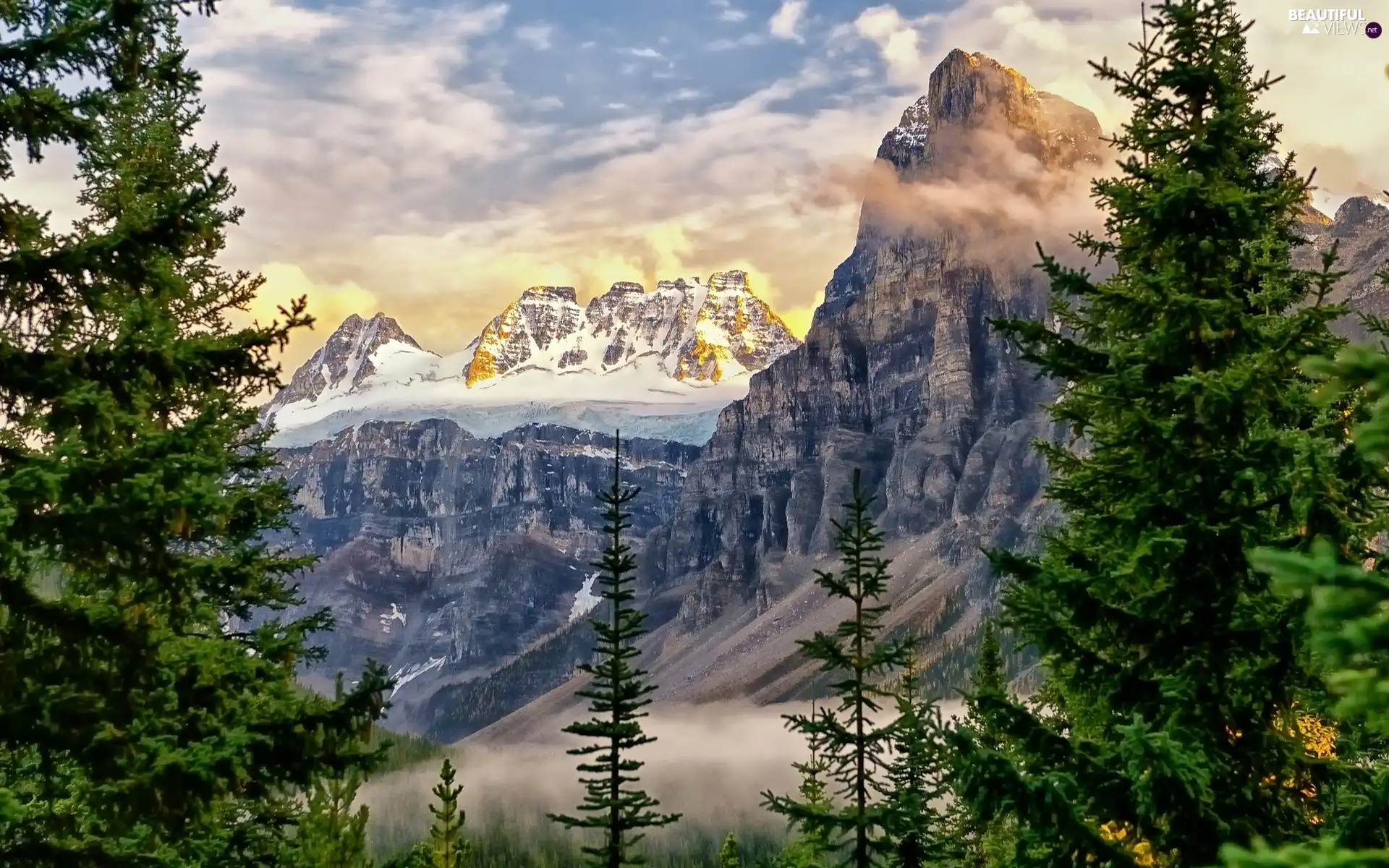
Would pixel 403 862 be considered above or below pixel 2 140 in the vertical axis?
below

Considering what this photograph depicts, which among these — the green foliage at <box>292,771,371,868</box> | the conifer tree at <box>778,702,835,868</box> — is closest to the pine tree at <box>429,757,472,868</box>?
the conifer tree at <box>778,702,835,868</box>

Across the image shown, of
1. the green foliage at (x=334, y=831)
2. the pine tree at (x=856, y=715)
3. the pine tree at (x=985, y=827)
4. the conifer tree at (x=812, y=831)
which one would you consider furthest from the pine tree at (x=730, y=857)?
the green foliage at (x=334, y=831)

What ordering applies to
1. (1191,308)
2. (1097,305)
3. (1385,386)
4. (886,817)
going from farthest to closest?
(886,817) < (1097,305) < (1191,308) < (1385,386)

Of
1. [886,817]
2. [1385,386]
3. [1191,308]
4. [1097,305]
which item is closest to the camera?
[1385,386]

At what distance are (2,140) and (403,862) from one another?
6497 millimetres

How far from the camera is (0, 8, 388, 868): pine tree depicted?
7.20 m

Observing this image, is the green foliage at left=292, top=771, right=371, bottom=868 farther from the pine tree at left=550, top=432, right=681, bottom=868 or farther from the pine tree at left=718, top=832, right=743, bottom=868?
the pine tree at left=718, top=832, right=743, bottom=868

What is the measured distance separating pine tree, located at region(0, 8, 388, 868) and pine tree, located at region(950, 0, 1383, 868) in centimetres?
550

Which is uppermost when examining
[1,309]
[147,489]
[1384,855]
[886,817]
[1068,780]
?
[1,309]

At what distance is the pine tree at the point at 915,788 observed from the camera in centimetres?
848

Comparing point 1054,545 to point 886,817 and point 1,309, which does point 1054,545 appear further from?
point 1,309

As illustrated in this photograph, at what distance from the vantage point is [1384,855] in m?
3.31

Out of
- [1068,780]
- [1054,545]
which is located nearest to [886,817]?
[1054,545]

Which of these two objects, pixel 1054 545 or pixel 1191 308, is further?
pixel 1054 545
